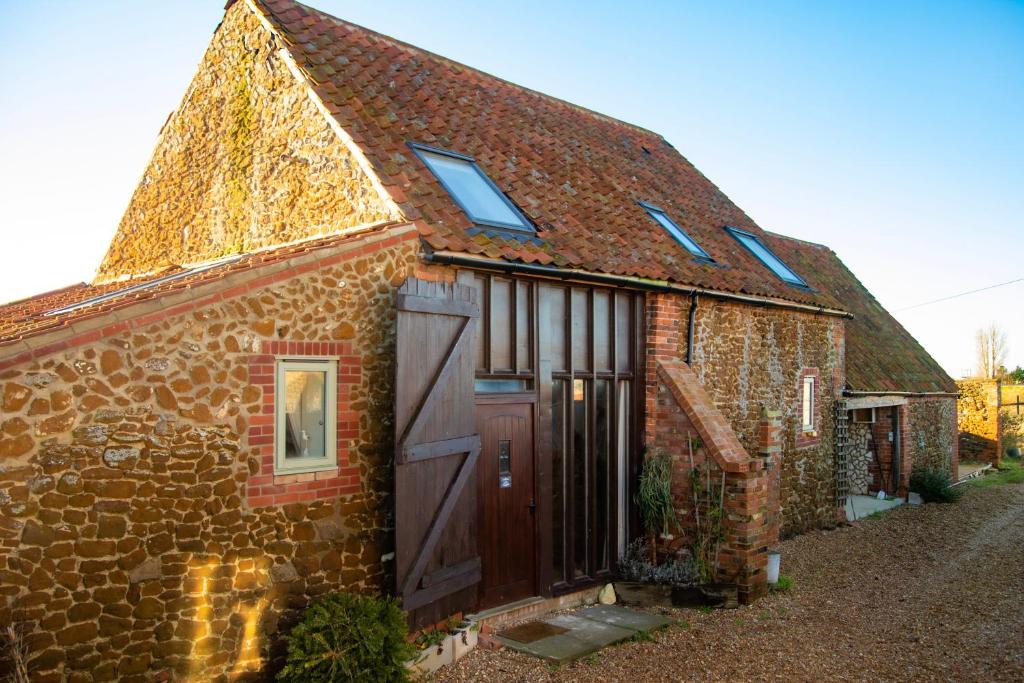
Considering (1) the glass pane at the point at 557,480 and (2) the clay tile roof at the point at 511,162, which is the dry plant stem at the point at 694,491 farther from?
(2) the clay tile roof at the point at 511,162

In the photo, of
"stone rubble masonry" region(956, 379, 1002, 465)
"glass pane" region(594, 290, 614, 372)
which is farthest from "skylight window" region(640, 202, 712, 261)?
"stone rubble masonry" region(956, 379, 1002, 465)

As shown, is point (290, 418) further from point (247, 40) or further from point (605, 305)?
point (247, 40)

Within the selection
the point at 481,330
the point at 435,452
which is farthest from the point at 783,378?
the point at 435,452

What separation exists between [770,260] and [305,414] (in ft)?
33.1

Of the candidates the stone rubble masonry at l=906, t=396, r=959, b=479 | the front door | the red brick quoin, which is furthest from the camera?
the stone rubble masonry at l=906, t=396, r=959, b=479

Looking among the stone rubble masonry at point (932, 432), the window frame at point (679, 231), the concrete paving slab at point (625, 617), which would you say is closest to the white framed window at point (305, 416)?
the concrete paving slab at point (625, 617)

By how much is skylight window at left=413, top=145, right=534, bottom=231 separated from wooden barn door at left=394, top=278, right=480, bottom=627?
1.44 metres

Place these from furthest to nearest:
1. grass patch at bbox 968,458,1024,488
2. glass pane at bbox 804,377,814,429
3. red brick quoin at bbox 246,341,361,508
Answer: grass patch at bbox 968,458,1024,488
glass pane at bbox 804,377,814,429
red brick quoin at bbox 246,341,361,508

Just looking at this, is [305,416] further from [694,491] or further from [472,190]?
[694,491]

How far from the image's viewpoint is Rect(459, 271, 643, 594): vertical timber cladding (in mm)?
8547

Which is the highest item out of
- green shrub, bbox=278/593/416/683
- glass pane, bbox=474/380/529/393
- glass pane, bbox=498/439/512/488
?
glass pane, bbox=474/380/529/393

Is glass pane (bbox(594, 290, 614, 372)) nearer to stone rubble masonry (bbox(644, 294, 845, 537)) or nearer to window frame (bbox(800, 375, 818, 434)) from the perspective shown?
stone rubble masonry (bbox(644, 294, 845, 537))

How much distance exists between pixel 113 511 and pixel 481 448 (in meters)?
3.72

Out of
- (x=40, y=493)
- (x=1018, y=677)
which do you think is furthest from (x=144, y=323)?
(x=1018, y=677)
